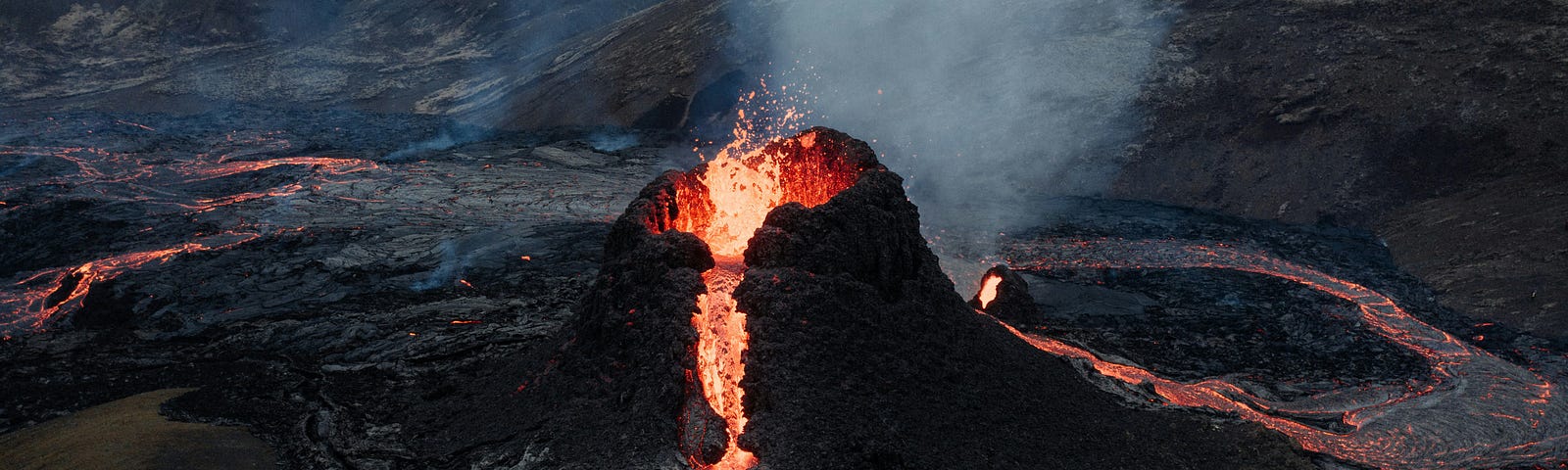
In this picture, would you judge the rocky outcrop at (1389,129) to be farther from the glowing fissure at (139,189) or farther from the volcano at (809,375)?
the glowing fissure at (139,189)

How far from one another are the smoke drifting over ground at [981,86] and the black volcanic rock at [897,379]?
11.7 m

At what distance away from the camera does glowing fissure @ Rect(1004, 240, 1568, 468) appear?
888cm

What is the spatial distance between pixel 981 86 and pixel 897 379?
19.9 metres

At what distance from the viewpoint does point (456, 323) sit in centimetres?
1076

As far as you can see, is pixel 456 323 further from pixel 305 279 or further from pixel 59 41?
pixel 59 41

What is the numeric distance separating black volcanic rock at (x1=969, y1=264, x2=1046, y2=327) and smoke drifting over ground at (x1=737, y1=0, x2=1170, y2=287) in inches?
246

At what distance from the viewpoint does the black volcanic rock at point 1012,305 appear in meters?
12.5

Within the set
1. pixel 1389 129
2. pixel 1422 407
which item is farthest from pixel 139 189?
pixel 1389 129

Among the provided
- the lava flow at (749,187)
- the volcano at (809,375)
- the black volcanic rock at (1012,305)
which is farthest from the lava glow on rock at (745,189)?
the black volcanic rock at (1012,305)

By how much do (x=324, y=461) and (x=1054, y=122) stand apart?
792 inches

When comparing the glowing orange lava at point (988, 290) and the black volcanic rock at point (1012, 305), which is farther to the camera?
the glowing orange lava at point (988, 290)

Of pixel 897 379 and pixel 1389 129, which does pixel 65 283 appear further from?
pixel 1389 129

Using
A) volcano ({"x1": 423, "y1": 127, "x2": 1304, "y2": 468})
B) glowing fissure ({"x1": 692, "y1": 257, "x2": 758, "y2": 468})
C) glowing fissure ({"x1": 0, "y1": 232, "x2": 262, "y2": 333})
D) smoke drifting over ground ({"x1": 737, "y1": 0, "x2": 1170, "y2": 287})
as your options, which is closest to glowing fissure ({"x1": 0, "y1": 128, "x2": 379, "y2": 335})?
glowing fissure ({"x1": 0, "y1": 232, "x2": 262, "y2": 333})

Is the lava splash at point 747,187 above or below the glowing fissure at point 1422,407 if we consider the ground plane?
above
